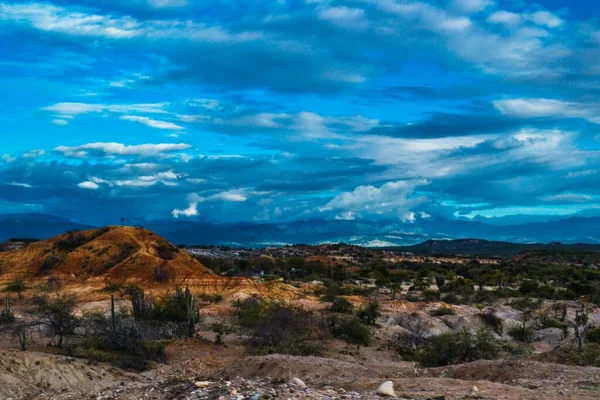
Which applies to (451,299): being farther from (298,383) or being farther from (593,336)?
(298,383)

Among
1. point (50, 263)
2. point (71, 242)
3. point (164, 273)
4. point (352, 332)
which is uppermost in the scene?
point (71, 242)

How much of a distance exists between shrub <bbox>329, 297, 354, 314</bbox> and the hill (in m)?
16.7

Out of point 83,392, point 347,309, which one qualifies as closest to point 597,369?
point 83,392

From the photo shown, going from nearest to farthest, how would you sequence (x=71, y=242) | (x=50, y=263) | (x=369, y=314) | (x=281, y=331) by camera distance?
(x=281, y=331) < (x=369, y=314) < (x=50, y=263) < (x=71, y=242)

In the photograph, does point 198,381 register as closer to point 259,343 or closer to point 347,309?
point 259,343

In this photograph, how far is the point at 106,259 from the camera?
61.6 meters

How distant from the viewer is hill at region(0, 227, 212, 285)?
188ft

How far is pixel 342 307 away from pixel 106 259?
2743cm

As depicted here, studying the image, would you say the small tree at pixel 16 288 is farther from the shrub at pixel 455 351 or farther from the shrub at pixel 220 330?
the shrub at pixel 455 351

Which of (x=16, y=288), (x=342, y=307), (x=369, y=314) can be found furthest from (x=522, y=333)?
(x=16, y=288)

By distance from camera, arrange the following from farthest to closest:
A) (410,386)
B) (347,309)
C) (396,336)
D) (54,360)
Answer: (347,309) → (396,336) → (54,360) → (410,386)

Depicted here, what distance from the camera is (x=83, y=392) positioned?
68.9 feet

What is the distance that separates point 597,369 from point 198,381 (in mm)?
11496

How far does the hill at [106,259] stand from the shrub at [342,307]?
658 inches
